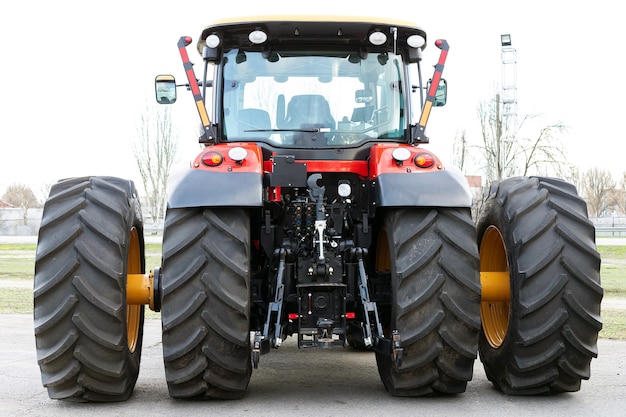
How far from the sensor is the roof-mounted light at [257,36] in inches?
291

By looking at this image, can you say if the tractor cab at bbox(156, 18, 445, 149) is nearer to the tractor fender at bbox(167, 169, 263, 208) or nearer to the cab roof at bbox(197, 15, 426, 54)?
the cab roof at bbox(197, 15, 426, 54)

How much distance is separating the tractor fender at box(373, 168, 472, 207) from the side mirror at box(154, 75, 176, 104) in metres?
2.46

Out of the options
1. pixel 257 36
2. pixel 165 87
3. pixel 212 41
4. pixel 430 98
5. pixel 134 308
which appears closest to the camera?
pixel 257 36

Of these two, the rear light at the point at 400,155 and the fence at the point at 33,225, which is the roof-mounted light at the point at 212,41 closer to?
the rear light at the point at 400,155

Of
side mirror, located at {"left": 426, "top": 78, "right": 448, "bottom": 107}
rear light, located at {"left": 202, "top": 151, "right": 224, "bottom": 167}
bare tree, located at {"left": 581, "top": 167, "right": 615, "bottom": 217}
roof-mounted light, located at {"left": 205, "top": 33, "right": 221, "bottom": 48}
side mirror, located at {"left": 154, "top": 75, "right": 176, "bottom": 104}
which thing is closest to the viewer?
rear light, located at {"left": 202, "top": 151, "right": 224, "bottom": 167}

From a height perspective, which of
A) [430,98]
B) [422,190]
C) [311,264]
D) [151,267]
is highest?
[430,98]

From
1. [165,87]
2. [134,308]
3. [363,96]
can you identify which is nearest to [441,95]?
[363,96]

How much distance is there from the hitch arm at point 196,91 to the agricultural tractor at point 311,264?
0.02 m

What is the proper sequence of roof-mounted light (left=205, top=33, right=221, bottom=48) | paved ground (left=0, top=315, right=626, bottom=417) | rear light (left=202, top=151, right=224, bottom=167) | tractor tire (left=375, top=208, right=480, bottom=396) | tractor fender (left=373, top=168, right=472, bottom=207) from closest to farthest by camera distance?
paved ground (left=0, top=315, right=626, bottom=417), tractor tire (left=375, top=208, right=480, bottom=396), tractor fender (left=373, top=168, right=472, bottom=207), rear light (left=202, top=151, right=224, bottom=167), roof-mounted light (left=205, top=33, right=221, bottom=48)

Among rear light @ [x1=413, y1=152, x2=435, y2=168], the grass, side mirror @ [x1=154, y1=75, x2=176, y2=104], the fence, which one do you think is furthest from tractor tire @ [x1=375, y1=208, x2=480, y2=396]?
the fence

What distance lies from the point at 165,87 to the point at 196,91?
822 mm

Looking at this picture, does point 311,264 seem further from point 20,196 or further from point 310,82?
point 20,196

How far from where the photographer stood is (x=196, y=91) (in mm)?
7449

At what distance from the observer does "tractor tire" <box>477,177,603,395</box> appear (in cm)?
654
